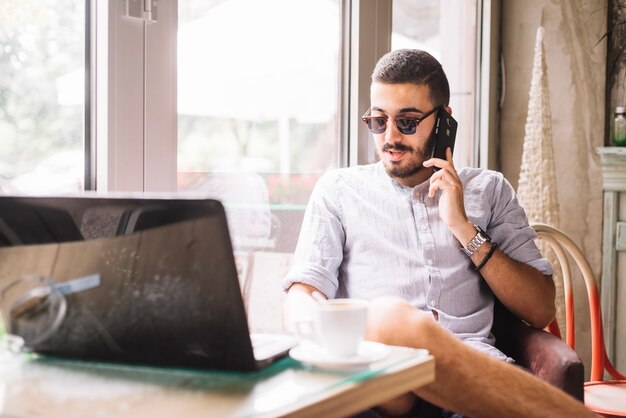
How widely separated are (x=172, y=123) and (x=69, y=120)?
24cm

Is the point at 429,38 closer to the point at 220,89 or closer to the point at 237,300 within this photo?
the point at 220,89

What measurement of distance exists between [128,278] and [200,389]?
0.55 ft

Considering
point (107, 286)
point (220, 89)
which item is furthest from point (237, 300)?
point (220, 89)

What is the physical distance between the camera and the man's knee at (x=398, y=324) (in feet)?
3.93

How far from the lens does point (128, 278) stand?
36.7 inches

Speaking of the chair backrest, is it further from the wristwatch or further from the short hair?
the short hair

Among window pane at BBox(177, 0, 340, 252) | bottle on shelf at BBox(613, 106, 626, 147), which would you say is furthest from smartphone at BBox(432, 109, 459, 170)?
bottle on shelf at BBox(613, 106, 626, 147)

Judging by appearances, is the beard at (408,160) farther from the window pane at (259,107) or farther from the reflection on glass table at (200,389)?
the reflection on glass table at (200,389)

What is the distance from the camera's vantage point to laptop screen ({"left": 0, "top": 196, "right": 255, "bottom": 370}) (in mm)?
877

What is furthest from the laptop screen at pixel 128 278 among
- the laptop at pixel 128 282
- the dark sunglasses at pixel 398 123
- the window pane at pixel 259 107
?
the dark sunglasses at pixel 398 123

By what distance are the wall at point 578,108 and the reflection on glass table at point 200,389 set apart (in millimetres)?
2679

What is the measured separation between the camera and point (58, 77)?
150 cm

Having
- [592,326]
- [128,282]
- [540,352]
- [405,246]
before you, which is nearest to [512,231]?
[405,246]

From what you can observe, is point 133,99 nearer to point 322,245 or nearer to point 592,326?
point 322,245
